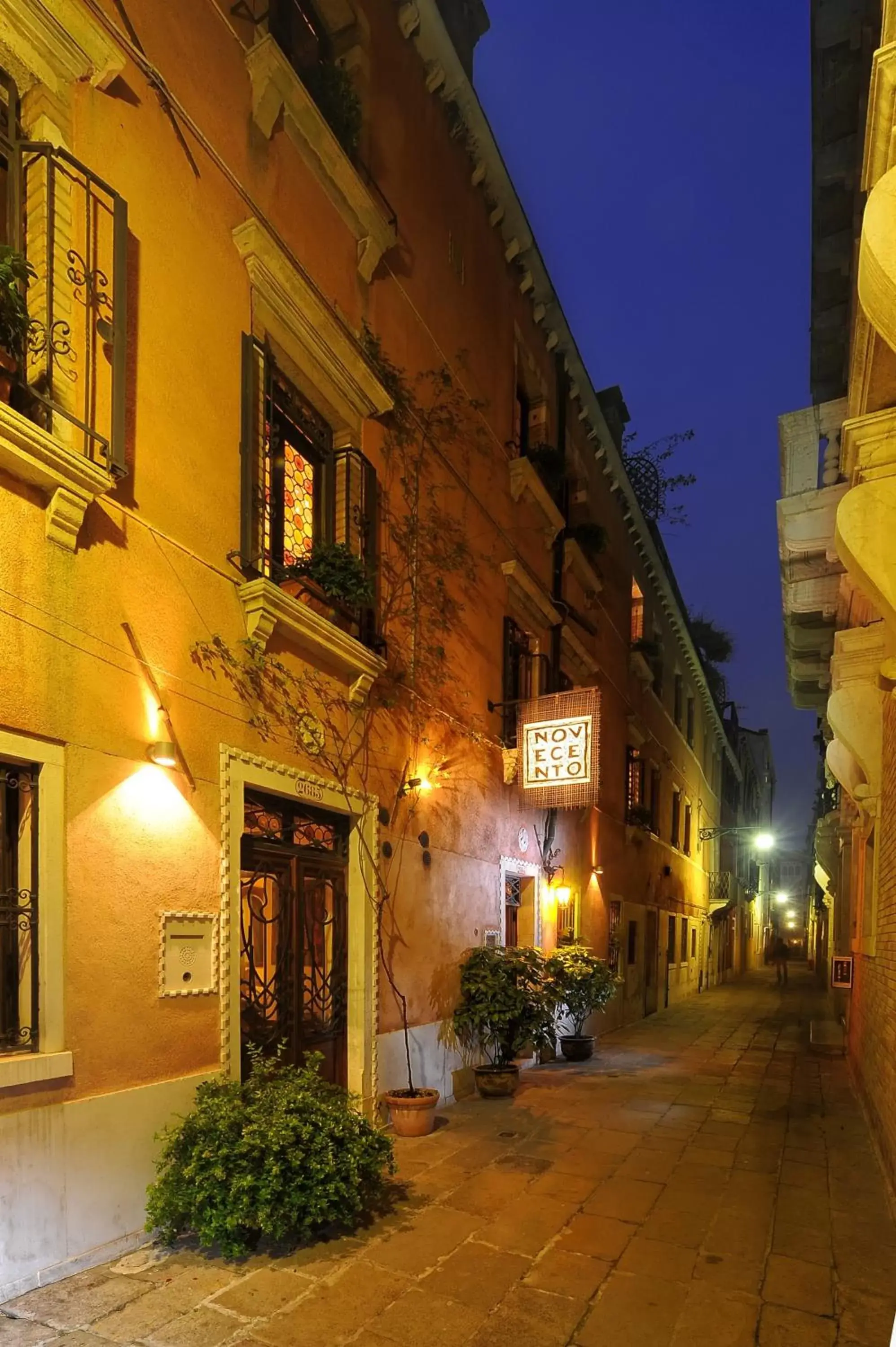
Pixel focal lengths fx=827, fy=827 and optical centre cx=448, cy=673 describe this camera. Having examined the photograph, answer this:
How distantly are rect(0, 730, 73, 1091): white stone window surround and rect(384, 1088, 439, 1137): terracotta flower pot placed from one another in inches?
148

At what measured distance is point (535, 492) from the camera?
38.8 ft

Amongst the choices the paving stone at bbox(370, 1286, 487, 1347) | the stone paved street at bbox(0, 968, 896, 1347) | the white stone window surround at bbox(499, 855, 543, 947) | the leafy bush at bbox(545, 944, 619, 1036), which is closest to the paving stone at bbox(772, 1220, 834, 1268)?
the stone paved street at bbox(0, 968, 896, 1347)

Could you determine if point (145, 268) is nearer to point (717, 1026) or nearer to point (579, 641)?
point (579, 641)

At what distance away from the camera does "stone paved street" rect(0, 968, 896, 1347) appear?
13.0 feet

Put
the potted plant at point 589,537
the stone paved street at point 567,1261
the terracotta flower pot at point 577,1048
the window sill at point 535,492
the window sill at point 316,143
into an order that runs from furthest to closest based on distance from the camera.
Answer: the potted plant at point 589,537, the terracotta flower pot at point 577,1048, the window sill at point 535,492, the window sill at point 316,143, the stone paved street at point 567,1261

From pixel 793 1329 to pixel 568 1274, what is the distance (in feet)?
3.85

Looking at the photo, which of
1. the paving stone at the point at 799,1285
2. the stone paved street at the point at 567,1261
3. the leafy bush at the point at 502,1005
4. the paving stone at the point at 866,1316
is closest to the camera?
the stone paved street at the point at 567,1261

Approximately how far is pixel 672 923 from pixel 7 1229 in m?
20.4

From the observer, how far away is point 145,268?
208 inches

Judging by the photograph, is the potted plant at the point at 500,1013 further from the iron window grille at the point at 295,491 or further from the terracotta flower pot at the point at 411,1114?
the iron window grille at the point at 295,491

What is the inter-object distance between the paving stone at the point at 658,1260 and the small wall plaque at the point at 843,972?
21.4ft

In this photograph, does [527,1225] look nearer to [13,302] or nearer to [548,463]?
[13,302]

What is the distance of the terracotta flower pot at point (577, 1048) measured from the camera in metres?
11.7

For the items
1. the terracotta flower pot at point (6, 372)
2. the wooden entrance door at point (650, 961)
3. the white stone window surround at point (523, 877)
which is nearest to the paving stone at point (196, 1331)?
the terracotta flower pot at point (6, 372)
